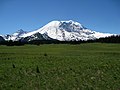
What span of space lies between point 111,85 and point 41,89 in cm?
747

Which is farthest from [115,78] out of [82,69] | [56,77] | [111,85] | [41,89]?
[41,89]

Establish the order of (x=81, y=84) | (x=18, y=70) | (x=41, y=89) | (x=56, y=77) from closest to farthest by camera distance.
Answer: (x=41, y=89) → (x=81, y=84) → (x=56, y=77) → (x=18, y=70)

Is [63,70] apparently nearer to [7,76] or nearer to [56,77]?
[56,77]

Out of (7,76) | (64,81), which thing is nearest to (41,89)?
(64,81)

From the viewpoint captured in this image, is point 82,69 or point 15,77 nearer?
point 15,77

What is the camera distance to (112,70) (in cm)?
3012

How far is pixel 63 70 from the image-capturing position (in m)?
29.2

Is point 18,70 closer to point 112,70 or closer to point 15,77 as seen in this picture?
point 15,77

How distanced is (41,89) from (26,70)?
19.3 ft

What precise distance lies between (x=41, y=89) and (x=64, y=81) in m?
3.26

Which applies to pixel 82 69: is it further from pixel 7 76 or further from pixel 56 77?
pixel 7 76

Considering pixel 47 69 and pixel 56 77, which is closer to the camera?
pixel 56 77

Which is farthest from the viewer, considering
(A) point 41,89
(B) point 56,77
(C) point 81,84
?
(B) point 56,77

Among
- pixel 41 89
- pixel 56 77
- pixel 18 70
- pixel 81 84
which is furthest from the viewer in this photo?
pixel 18 70
